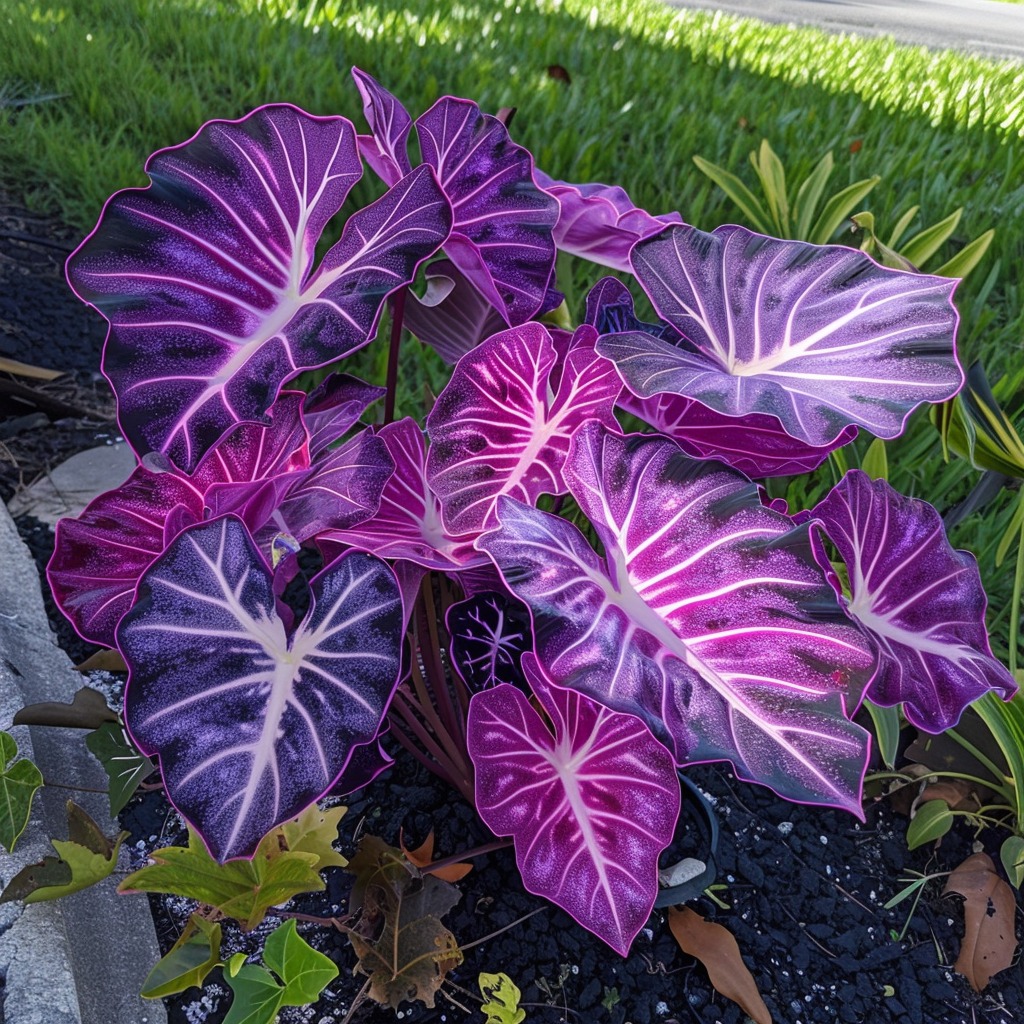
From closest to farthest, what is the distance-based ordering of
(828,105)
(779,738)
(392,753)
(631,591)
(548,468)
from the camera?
(779,738) → (631,591) → (548,468) → (392,753) → (828,105)

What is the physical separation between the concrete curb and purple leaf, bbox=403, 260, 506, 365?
0.65 m

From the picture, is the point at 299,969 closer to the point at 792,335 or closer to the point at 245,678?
the point at 245,678

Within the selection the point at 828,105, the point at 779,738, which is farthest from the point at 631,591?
the point at 828,105

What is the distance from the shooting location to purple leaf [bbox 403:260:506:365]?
44.1 inches

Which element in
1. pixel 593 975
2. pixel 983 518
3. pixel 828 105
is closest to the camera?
pixel 593 975

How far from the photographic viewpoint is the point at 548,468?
0.89 m

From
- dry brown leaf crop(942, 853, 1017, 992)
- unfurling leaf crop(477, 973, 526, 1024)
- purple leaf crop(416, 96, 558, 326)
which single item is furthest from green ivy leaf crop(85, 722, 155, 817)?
dry brown leaf crop(942, 853, 1017, 992)

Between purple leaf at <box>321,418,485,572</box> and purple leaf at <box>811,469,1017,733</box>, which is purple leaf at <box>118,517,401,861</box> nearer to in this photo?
purple leaf at <box>321,418,485,572</box>

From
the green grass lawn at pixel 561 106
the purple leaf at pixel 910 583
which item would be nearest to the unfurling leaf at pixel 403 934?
the purple leaf at pixel 910 583

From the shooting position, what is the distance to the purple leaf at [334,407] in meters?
0.92

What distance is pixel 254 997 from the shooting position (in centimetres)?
72

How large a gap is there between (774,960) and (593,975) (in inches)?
8.9

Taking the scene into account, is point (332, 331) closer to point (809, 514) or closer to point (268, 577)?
point (268, 577)

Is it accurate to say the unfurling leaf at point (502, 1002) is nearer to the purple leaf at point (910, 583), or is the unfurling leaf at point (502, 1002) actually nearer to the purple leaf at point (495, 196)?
the purple leaf at point (910, 583)
